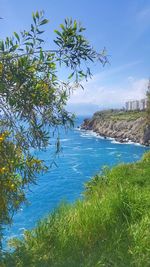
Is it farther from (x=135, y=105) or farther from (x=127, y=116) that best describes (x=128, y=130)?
(x=135, y=105)

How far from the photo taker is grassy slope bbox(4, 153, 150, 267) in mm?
6539

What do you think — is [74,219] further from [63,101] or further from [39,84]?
[39,84]

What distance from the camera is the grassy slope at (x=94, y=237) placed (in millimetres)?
6539

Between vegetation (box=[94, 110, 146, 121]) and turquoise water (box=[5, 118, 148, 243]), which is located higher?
vegetation (box=[94, 110, 146, 121])

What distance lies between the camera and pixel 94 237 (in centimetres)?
745

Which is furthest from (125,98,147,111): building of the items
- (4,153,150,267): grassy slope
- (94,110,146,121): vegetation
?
(4,153,150,267): grassy slope

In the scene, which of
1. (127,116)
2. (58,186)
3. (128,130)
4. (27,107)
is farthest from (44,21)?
→ (127,116)

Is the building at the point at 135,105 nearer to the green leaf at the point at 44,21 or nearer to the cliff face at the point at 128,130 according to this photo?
the cliff face at the point at 128,130

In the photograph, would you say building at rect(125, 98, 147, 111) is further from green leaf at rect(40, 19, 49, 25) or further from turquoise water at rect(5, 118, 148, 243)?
green leaf at rect(40, 19, 49, 25)

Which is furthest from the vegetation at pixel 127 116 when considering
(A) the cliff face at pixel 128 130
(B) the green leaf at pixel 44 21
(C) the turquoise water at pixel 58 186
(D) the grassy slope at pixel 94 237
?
(B) the green leaf at pixel 44 21

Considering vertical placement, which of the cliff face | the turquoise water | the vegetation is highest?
the vegetation

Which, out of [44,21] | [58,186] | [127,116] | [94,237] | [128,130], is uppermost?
[44,21]

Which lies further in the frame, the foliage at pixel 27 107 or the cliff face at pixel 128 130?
the cliff face at pixel 128 130

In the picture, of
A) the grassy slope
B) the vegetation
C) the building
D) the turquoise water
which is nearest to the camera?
the grassy slope
